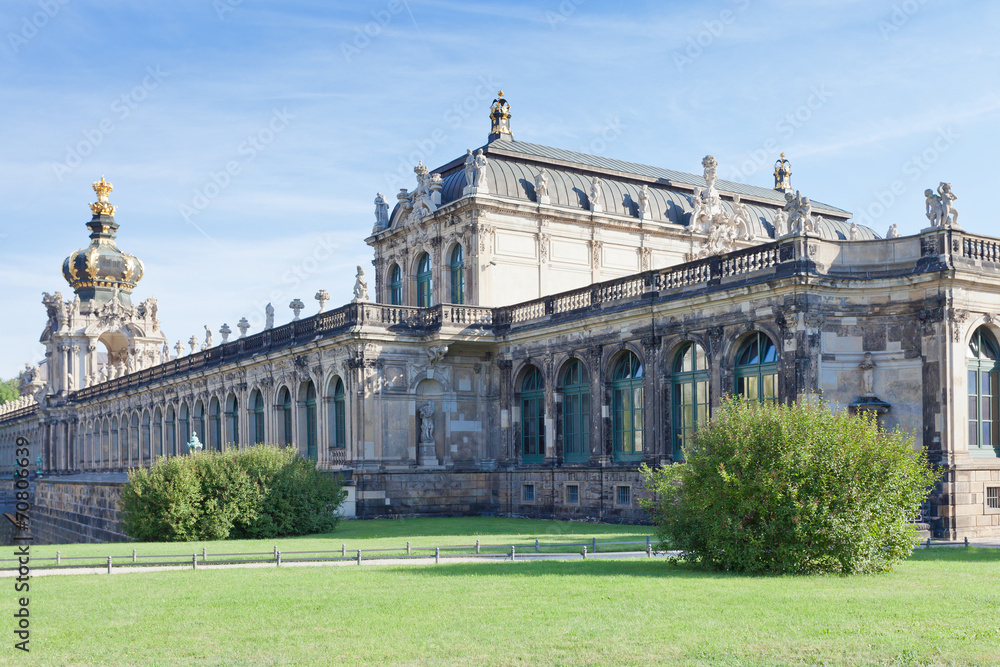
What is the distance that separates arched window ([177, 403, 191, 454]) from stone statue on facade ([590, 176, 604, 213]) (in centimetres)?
2817

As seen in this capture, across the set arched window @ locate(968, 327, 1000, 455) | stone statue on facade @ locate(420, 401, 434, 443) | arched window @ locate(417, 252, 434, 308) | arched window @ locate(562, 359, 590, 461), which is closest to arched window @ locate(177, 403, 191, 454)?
arched window @ locate(417, 252, 434, 308)

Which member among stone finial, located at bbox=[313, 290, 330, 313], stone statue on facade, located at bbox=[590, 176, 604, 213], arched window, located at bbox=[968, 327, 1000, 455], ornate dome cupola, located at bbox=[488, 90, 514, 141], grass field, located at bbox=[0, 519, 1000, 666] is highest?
ornate dome cupola, located at bbox=[488, 90, 514, 141]


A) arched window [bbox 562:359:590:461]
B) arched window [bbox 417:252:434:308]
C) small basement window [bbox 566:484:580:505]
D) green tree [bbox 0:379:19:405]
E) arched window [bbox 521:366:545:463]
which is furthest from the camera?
green tree [bbox 0:379:19:405]

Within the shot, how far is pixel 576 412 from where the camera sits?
140ft

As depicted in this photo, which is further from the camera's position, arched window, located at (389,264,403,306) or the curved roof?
arched window, located at (389,264,403,306)

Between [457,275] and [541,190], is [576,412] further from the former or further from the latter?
[541,190]

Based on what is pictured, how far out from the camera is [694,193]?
56.3m

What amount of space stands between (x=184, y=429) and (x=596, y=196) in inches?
1186

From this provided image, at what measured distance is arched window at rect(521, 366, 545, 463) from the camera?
147 feet

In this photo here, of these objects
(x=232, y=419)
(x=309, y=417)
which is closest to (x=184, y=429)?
(x=232, y=419)

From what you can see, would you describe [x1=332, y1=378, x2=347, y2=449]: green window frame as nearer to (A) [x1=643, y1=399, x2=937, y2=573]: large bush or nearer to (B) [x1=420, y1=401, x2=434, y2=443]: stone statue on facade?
(B) [x1=420, y1=401, x2=434, y2=443]: stone statue on facade

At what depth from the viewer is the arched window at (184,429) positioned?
66.8 m

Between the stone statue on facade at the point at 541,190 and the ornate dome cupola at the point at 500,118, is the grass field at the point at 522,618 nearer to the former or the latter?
the stone statue on facade at the point at 541,190

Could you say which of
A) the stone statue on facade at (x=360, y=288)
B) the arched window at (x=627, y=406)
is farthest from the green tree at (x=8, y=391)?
the arched window at (x=627, y=406)
